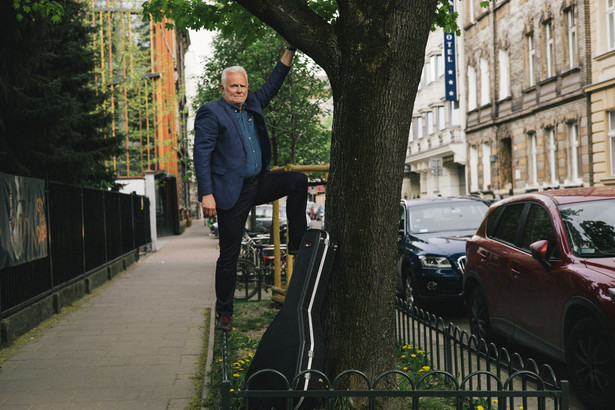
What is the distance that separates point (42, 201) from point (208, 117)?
18.6 feet

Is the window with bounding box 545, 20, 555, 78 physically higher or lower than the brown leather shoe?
higher

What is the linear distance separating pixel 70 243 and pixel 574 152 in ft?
66.8

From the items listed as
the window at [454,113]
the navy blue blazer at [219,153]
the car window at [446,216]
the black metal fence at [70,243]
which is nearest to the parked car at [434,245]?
the car window at [446,216]

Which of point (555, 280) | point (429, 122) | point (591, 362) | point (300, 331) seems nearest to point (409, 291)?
A: point (555, 280)

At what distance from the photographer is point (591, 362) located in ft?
17.1

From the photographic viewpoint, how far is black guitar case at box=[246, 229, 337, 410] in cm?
416

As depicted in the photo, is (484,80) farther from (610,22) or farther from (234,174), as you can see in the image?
(234,174)

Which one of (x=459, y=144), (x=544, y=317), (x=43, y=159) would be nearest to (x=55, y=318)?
(x=43, y=159)

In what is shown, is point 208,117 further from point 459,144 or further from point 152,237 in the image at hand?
point 459,144

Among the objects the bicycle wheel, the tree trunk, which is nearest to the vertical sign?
the bicycle wheel

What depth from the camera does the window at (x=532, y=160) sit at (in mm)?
30047

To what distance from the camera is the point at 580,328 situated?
5.39m

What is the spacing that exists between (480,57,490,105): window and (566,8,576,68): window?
9.12 m

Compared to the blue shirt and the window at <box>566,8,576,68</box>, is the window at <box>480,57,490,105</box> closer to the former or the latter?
the window at <box>566,8,576,68</box>
